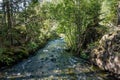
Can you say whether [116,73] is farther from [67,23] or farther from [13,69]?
[67,23]

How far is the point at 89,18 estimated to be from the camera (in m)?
29.5

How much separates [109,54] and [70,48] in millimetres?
13818

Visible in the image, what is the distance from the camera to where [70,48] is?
32781mm

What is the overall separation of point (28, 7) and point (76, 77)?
2446 cm

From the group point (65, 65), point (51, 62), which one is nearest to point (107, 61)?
point (65, 65)

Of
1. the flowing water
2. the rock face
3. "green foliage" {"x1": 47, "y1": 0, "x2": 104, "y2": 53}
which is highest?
"green foliage" {"x1": 47, "y1": 0, "x2": 104, "y2": 53}

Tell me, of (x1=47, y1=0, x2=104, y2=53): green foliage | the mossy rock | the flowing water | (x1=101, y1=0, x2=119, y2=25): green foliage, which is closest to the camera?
the flowing water

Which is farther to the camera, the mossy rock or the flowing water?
the mossy rock

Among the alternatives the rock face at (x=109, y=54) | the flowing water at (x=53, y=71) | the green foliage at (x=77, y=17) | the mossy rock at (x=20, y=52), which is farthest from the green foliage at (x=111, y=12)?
the mossy rock at (x=20, y=52)

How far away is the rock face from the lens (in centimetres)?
1786

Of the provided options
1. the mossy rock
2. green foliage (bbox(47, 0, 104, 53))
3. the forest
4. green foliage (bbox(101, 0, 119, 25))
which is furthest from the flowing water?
green foliage (bbox(101, 0, 119, 25))

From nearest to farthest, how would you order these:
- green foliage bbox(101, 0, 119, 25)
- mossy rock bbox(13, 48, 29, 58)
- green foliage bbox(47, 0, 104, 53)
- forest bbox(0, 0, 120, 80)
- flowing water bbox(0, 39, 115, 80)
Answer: flowing water bbox(0, 39, 115, 80) → forest bbox(0, 0, 120, 80) → mossy rock bbox(13, 48, 29, 58) → green foliage bbox(47, 0, 104, 53) → green foliage bbox(101, 0, 119, 25)

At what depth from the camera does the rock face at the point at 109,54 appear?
17.9 m

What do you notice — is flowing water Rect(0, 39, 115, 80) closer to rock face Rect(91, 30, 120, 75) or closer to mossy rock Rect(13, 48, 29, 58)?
rock face Rect(91, 30, 120, 75)
